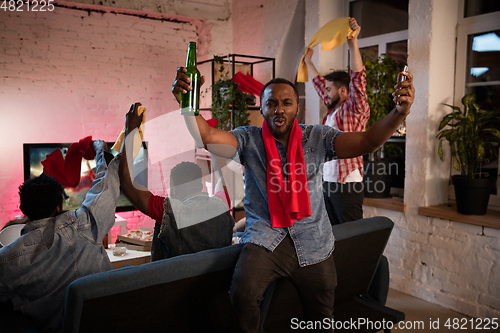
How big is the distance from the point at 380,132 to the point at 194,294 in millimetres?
967

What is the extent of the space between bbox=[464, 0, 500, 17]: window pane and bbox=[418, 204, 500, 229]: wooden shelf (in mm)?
1511

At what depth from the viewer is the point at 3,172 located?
13.1 feet

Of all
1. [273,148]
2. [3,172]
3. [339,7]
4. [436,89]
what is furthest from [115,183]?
[339,7]

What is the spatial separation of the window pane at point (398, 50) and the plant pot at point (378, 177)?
3.11 feet

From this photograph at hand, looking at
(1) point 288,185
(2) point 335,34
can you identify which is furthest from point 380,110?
(1) point 288,185

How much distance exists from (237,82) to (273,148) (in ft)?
7.75

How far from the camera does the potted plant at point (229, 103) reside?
3.90 meters

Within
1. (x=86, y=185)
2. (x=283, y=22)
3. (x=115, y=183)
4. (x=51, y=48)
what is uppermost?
(x=283, y=22)

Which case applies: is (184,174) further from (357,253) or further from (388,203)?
(388,203)

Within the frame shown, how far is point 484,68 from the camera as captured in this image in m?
3.12

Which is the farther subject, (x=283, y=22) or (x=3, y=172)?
(x=283, y=22)

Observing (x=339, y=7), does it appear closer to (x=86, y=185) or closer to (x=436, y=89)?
(x=436, y=89)

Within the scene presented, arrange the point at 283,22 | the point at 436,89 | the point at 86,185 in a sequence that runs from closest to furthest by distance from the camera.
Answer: the point at 436,89 → the point at 86,185 → the point at 283,22

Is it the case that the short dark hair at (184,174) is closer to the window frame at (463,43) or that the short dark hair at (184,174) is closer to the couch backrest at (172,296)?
the couch backrest at (172,296)
